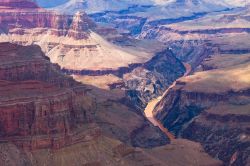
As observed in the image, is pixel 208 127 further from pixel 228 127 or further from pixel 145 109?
pixel 145 109

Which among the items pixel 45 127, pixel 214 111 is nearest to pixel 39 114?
pixel 45 127

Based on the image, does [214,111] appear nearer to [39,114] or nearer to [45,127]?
[45,127]

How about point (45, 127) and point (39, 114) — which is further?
point (45, 127)

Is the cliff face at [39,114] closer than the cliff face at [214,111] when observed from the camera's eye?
Yes

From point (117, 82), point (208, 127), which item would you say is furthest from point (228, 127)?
point (117, 82)

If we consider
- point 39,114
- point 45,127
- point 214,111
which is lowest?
point 214,111

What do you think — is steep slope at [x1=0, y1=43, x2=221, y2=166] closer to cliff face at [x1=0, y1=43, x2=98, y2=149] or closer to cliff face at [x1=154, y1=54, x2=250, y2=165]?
cliff face at [x1=0, y1=43, x2=98, y2=149]

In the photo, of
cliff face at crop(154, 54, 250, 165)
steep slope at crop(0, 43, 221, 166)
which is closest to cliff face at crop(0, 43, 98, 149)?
steep slope at crop(0, 43, 221, 166)

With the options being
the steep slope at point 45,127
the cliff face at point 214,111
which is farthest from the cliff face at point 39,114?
the cliff face at point 214,111

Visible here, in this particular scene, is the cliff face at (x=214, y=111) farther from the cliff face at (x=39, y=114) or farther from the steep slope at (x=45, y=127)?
the cliff face at (x=39, y=114)
